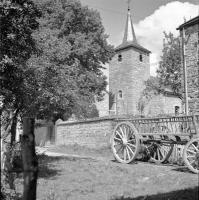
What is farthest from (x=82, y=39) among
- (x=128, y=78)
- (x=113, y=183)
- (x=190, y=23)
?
(x=113, y=183)

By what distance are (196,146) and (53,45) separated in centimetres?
519

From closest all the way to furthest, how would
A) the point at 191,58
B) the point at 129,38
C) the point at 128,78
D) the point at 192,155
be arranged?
the point at 192,155 → the point at 191,58 → the point at 128,78 → the point at 129,38

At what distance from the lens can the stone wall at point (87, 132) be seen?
632 inches

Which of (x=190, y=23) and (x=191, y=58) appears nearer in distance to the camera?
(x=191, y=58)

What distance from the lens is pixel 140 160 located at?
1146 centimetres

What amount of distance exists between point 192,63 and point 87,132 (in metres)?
7.10

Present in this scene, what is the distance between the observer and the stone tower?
134 ft

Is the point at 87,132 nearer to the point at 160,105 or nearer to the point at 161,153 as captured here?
the point at 161,153

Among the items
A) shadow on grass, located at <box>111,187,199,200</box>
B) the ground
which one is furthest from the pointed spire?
shadow on grass, located at <box>111,187,199,200</box>

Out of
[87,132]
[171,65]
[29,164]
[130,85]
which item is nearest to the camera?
[29,164]

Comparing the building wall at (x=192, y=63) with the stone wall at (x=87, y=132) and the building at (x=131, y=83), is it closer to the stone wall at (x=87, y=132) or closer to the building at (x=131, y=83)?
the stone wall at (x=87, y=132)

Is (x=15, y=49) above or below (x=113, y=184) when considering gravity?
above

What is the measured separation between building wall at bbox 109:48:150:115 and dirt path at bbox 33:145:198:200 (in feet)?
101

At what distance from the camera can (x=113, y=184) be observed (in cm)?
693
